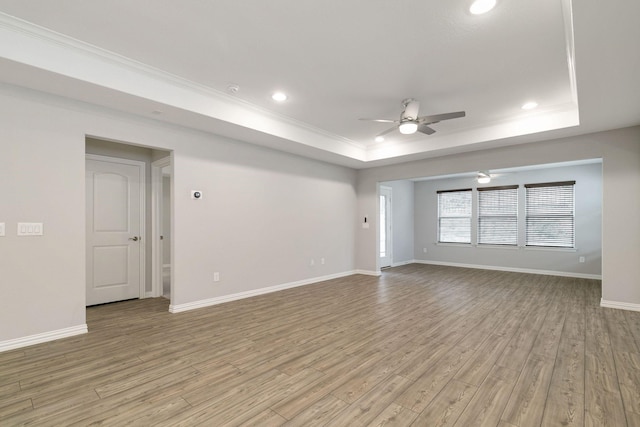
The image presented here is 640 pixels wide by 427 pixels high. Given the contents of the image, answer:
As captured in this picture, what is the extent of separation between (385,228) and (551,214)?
404cm

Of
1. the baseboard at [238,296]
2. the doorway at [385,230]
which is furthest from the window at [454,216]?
the baseboard at [238,296]

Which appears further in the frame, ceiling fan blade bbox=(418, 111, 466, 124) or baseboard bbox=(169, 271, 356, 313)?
baseboard bbox=(169, 271, 356, 313)

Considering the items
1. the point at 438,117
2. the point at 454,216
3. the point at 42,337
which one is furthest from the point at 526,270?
the point at 42,337

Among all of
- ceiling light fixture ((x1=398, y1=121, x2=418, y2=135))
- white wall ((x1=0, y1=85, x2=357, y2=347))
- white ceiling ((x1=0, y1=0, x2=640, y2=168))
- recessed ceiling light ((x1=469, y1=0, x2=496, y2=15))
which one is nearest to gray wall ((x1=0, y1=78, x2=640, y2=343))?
white wall ((x1=0, y1=85, x2=357, y2=347))

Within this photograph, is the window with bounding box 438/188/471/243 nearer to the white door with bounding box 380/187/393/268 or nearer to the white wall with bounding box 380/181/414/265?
the white wall with bounding box 380/181/414/265

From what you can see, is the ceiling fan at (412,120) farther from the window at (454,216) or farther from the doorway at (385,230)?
the window at (454,216)

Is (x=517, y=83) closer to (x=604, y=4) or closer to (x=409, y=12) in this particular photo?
(x=604, y=4)

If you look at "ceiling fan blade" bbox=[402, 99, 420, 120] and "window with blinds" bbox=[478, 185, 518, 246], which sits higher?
"ceiling fan blade" bbox=[402, 99, 420, 120]

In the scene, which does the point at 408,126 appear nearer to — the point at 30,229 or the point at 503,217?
the point at 30,229

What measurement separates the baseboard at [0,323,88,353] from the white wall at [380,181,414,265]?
23.2 ft

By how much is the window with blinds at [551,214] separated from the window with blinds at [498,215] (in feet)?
1.01

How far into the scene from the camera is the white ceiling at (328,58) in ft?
7.55

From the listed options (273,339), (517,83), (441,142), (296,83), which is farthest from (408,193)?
(273,339)

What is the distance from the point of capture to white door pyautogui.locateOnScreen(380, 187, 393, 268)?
8.26m
